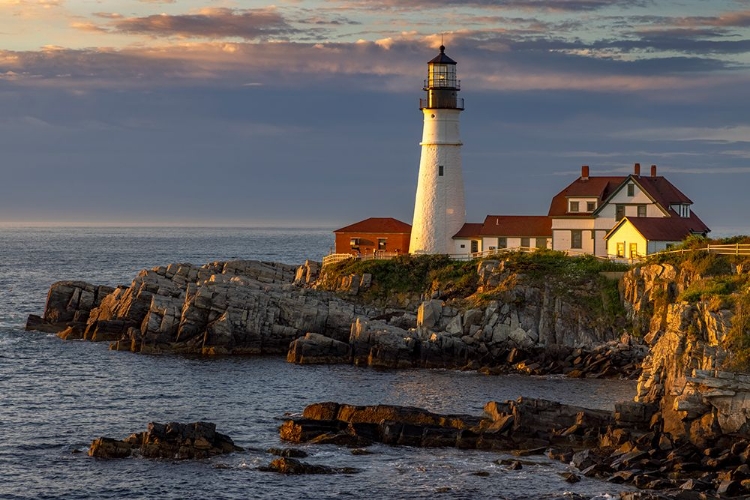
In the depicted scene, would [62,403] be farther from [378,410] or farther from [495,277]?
[495,277]

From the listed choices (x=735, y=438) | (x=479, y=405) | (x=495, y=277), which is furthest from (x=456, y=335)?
(x=735, y=438)

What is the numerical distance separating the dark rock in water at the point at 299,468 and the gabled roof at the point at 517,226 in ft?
130

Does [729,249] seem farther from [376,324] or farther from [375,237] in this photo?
[375,237]

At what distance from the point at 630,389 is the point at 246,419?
16.9 m

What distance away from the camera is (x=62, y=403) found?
45438 mm

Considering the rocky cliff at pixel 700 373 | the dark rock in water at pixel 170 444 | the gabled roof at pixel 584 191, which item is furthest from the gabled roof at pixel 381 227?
the dark rock in water at pixel 170 444

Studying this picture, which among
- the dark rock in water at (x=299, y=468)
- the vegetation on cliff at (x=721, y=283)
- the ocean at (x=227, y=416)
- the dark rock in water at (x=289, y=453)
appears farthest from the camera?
the vegetation on cliff at (x=721, y=283)

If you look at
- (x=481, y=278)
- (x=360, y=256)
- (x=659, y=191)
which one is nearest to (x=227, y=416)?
(x=481, y=278)

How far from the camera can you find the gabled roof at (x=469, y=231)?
7350cm

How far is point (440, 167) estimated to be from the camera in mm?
73812

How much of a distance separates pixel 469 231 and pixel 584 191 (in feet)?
26.1

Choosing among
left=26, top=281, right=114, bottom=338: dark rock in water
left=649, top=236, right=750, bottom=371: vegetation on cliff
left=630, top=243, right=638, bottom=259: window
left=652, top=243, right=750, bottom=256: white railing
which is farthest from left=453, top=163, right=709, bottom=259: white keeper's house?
left=26, top=281, right=114, bottom=338: dark rock in water

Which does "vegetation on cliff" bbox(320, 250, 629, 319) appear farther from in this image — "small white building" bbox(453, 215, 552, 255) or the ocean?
the ocean

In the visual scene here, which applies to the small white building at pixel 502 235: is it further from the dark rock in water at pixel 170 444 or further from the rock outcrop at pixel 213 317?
the dark rock in water at pixel 170 444
